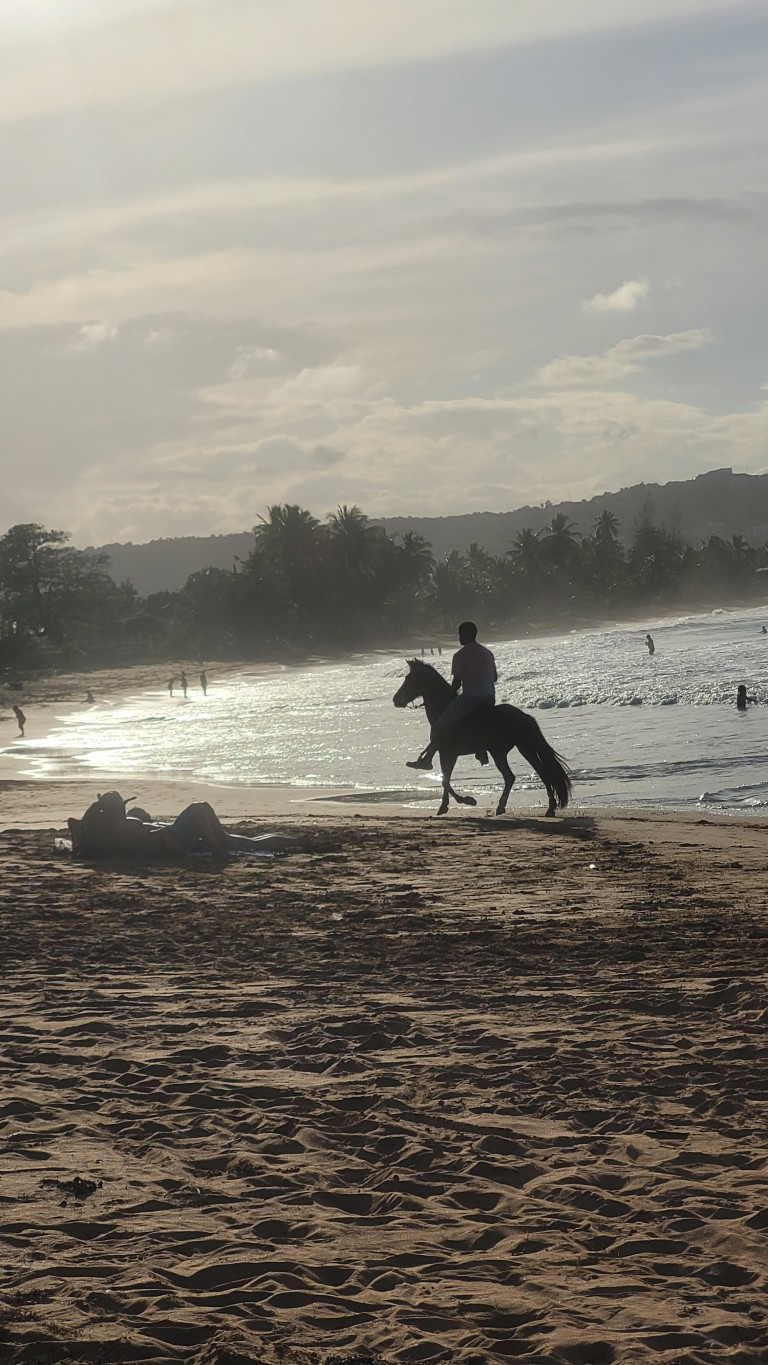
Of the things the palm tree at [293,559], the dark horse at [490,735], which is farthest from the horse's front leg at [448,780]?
the palm tree at [293,559]

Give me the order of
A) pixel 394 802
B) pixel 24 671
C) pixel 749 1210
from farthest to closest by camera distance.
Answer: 1. pixel 24 671
2. pixel 394 802
3. pixel 749 1210

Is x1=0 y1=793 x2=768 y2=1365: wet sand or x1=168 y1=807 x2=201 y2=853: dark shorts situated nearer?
x1=0 y1=793 x2=768 y2=1365: wet sand

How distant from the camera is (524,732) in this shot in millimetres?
15766

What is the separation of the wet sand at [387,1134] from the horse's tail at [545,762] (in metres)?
5.98

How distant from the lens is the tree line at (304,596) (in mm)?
99000

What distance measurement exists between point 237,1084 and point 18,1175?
1.25 m

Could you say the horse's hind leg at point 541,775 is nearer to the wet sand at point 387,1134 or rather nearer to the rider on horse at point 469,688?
the rider on horse at point 469,688

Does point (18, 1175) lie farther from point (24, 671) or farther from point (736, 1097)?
point (24, 671)

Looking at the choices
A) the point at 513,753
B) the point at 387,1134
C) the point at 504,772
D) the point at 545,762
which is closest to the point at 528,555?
the point at 513,753

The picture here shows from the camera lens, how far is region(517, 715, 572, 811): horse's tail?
15.8 m

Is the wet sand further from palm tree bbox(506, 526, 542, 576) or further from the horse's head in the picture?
palm tree bbox(506, 526, 542, 576)

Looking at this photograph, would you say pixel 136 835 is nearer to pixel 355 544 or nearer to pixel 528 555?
pixel 355 544

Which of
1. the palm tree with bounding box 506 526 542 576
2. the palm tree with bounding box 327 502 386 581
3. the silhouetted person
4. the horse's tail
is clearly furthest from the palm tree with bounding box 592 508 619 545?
the silhouetted person

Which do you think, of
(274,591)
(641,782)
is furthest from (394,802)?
(274,591)
